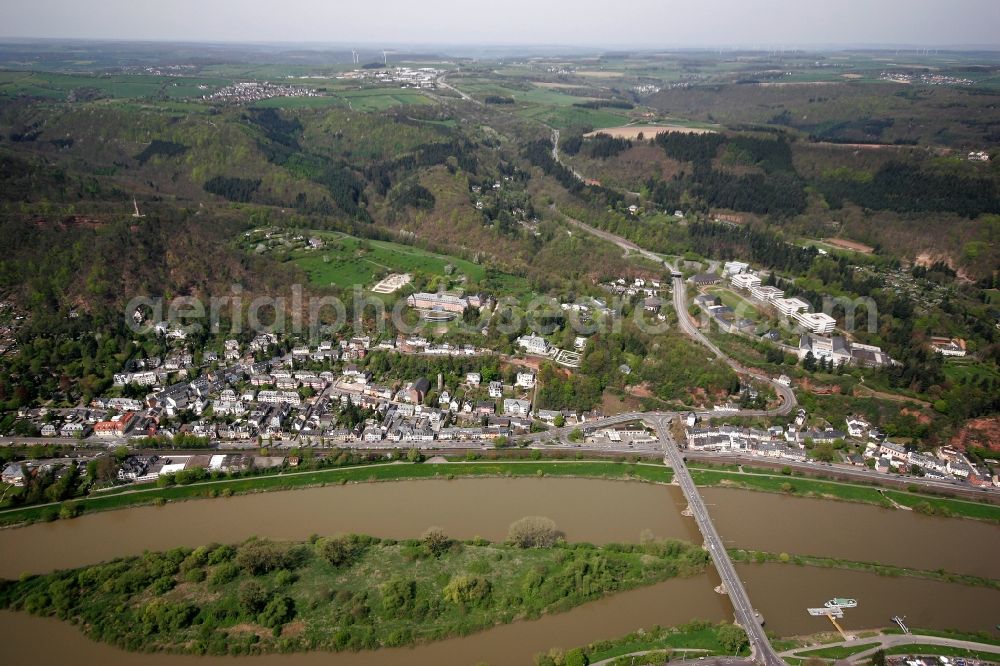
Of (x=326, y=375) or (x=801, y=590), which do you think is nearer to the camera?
(x=801, y=590)

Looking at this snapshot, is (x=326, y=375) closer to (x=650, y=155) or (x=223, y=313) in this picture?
(x=223, y=313)

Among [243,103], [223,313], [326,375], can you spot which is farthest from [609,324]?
[243,103]

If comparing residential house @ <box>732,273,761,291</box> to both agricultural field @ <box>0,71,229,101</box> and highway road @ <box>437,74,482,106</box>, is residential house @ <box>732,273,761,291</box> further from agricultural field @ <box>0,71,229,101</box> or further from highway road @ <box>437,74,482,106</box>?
agricultural field @ <box>0,71,229,101</box>

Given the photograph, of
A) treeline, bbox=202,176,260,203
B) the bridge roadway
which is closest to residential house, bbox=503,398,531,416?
the bridge roadway

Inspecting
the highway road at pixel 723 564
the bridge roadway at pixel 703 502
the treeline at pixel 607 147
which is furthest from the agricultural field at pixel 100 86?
the highway road at pixel 723 564

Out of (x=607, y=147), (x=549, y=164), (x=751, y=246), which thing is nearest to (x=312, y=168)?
(x=549, y=164)

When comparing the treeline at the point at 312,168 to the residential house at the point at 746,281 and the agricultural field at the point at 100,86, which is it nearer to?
the agricultural field at the point at 100,86

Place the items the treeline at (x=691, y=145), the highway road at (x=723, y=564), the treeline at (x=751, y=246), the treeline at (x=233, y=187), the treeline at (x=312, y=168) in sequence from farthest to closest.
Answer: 1. the treeline at (x=691, y=145)
2. the treeline at (x=233, y=187)
3. the treeline at (x=312, y=168)
4. the treeline at (x=751, y=246)
5. the highway road at (x=723, y=564)
